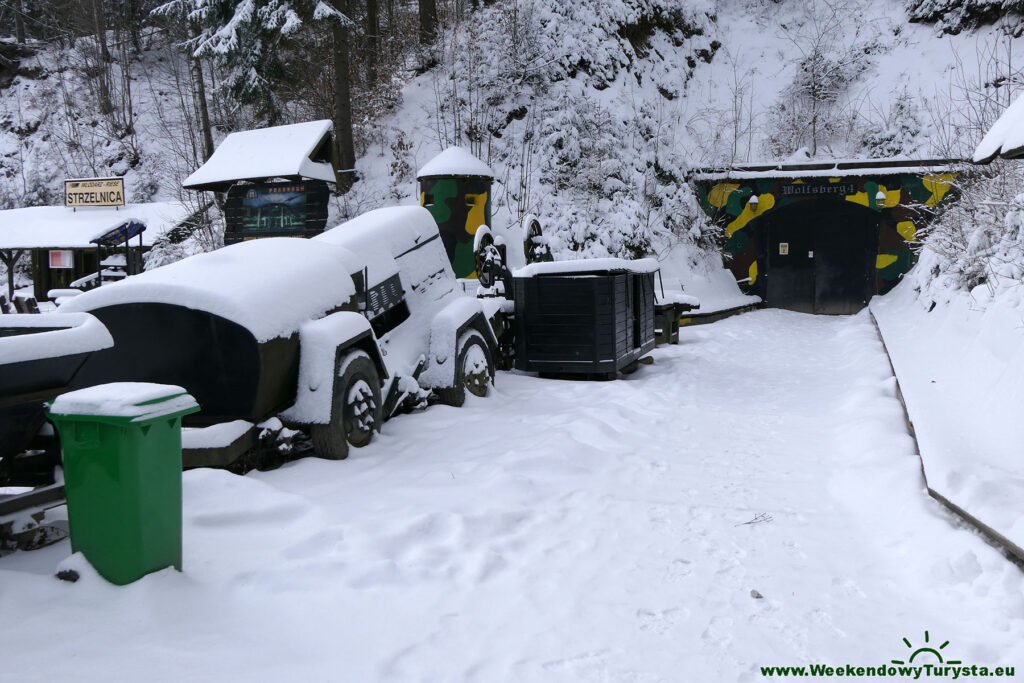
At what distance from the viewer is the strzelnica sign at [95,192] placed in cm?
2236

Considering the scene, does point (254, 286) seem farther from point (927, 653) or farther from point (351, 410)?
point (927, 653)

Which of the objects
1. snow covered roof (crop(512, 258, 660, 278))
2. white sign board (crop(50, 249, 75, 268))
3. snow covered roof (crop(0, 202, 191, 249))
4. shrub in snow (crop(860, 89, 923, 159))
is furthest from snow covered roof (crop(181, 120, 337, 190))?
shrub in snow (crop(860, 89, 923, 159))

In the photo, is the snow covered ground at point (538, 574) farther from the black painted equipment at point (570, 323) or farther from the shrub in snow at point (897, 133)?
the shrub in snow at point (897, 133)

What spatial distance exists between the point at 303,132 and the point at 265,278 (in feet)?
39.2

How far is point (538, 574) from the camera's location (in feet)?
12.3

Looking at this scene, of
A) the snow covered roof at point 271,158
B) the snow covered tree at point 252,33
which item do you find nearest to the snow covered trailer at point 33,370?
the snow covered roof at point 271,158

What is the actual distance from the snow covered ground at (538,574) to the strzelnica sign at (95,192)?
1987cm

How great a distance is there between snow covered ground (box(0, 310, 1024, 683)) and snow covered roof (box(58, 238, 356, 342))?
1027mm

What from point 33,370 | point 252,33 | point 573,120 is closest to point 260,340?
point 33,370

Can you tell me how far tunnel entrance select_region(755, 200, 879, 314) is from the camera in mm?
Answer: 20344

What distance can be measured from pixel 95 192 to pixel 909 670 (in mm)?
24693

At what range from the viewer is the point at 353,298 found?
19.4ft

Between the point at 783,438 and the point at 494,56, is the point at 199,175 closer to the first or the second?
the point at 494,56

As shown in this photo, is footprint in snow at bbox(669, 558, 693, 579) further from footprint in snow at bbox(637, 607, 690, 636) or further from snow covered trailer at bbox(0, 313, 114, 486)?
snow covered trailer at bbox(0, 313, 114, 486)
